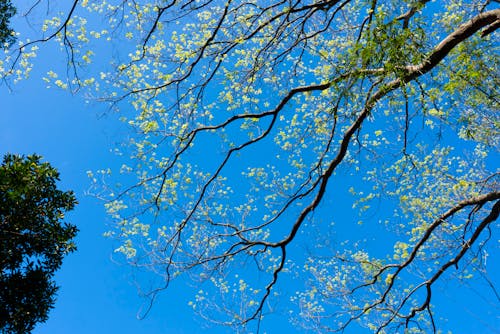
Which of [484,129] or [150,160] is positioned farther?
[484,129]

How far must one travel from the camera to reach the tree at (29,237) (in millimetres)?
5055

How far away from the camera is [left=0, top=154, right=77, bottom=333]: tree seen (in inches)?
199

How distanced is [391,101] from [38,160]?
4.43 meters

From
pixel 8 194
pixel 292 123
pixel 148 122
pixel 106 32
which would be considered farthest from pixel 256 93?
pixel 8 194

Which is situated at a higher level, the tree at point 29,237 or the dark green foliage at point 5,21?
the dark green foliage at point 5,21

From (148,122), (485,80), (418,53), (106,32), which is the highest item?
(485,80)

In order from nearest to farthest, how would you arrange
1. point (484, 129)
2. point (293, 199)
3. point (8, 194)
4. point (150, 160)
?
point (8, 194), point (293, 199), point (150, 160), point (484, 129)

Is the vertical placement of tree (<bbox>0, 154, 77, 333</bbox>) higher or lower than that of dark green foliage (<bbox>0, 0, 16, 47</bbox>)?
lower

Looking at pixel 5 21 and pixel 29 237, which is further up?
pixel 5 21

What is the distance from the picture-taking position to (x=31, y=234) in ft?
17.1

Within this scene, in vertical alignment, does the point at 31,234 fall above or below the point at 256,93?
below

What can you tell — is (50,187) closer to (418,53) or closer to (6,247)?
(6,247)

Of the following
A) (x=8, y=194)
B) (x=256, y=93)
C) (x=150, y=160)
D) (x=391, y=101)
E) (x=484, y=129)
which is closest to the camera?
(x=391, y=101)

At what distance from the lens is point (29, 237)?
5191 mm
